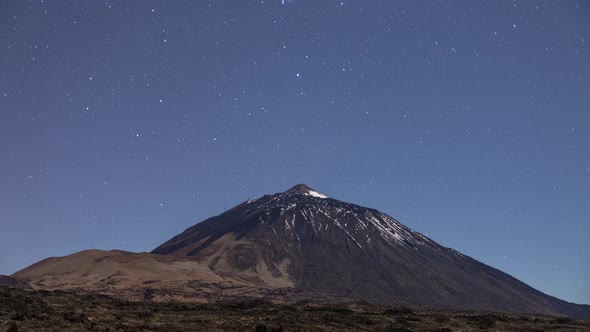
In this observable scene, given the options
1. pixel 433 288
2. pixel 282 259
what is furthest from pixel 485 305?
pixel 282 259

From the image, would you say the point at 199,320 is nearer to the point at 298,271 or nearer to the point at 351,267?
the point at 298,271

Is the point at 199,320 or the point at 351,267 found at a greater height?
the point at 351,267

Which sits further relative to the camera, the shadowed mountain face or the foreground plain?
the shadowed mountain face

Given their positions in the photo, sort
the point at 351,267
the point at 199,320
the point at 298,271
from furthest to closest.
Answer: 1. the point at 351,267
2. the point at 298,271
3. the point at 199,320

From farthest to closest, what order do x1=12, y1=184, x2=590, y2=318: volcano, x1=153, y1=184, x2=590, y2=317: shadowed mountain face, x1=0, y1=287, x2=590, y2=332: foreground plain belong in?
x1=153, y1=184, x2=590, y2=317: shadowed mountain face → x1=12, y1=184, x2=590, y2=318: volcano → x1=0, y1=287, x2=590, y2=332: foreground plain

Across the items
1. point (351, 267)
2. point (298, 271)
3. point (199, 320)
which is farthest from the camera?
point (351, 267)

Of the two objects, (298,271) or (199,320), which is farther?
(298,271)

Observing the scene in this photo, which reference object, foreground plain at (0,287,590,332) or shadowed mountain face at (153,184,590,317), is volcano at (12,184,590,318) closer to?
shadowed mountain face at (153,184,590,317)

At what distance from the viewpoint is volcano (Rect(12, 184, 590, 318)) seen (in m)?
124

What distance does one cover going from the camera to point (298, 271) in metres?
158

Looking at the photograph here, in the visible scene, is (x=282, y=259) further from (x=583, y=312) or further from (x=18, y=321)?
(x=18, y=321)

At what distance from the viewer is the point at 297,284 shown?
477ft

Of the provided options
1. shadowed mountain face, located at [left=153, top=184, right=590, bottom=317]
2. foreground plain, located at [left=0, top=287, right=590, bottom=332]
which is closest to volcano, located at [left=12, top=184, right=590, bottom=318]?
shadowed mountain face, located at [left=153, top=184, right=590, bottom=317]

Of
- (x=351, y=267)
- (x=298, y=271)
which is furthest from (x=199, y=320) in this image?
(x=351, y=267)
